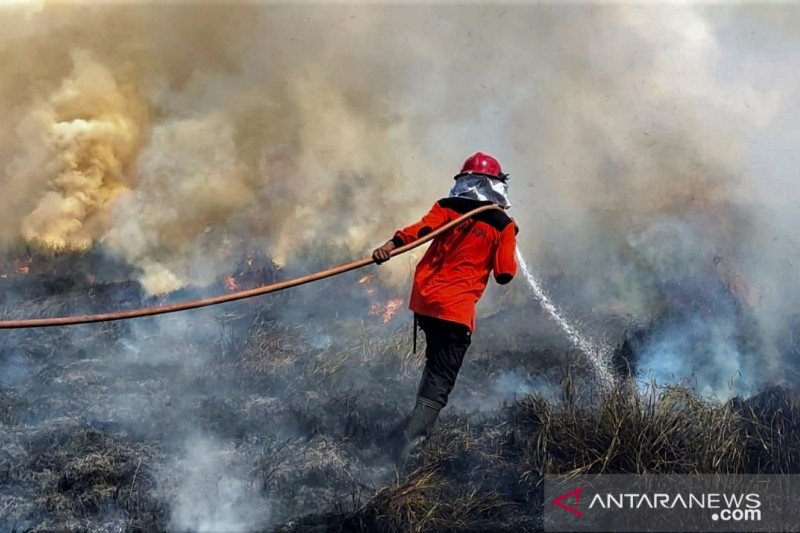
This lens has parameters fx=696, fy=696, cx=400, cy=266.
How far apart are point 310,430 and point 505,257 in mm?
1495

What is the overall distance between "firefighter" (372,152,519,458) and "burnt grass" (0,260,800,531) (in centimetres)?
31

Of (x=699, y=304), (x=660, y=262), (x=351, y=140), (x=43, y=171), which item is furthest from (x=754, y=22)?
(x=43, y=171)

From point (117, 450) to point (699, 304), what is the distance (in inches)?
160

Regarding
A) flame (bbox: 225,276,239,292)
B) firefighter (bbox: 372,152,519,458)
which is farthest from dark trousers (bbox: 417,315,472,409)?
flame (bbox: 225,276,239,292)

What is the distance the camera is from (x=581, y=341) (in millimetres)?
5168

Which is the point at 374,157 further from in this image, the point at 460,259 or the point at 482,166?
the point at 460,259

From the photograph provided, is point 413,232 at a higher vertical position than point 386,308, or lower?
lower

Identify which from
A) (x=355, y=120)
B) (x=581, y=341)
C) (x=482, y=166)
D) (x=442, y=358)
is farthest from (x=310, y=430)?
(x=355, y=120)

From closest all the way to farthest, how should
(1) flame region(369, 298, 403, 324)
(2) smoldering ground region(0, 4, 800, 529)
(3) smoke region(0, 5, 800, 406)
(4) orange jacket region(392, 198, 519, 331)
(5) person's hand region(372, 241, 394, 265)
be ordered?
(5) person's hand region(372, 241, 394, 265) < (4) orange jacket region(392, 198, 519, 331) < (2) smoldering ground region(0, 4, 800, 529) < (1) flame region(369, 298, 403, 324) < (3) smoke region(0, 5, 800, 406)

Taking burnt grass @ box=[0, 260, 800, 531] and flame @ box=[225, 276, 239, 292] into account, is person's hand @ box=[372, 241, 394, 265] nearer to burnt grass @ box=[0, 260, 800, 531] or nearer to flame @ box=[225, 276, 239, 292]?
burnt grass @ box=[0, 260, 800, 531]

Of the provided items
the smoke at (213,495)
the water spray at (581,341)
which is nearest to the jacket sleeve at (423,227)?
the water spray at (581,341)

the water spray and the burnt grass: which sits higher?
the water spray

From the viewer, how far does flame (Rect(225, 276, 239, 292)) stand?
241 inches

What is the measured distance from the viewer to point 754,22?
6188 millimetres
